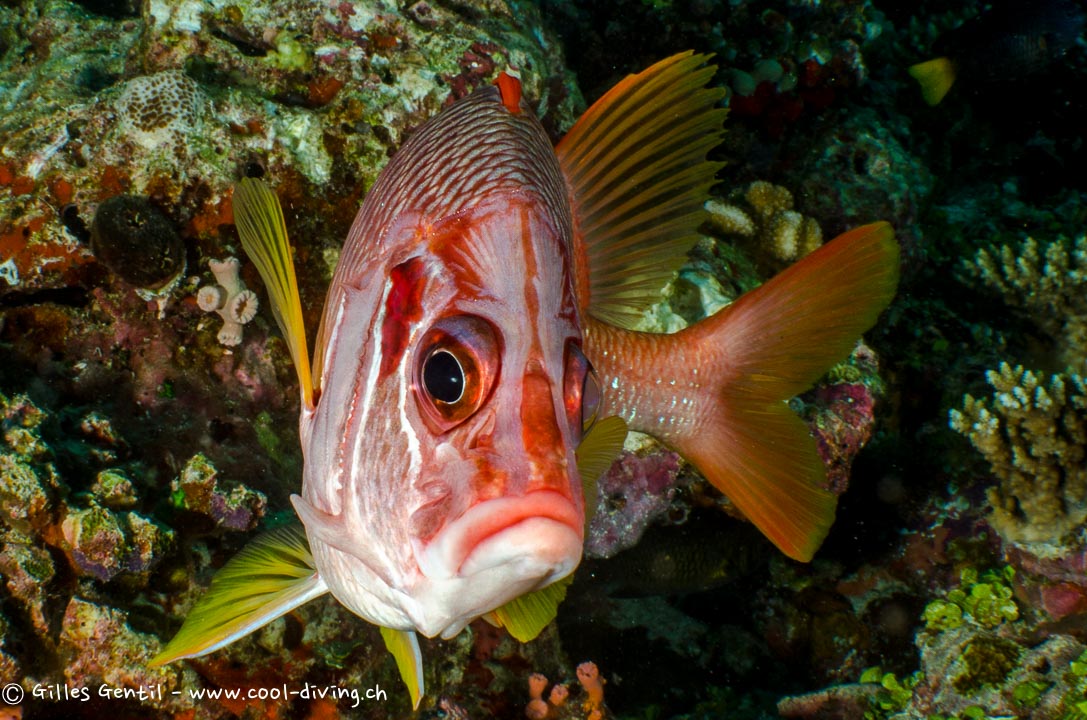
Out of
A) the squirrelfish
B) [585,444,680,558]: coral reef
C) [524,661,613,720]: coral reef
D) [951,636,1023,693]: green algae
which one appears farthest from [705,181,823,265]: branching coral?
[524,661,613,720]: coral reef

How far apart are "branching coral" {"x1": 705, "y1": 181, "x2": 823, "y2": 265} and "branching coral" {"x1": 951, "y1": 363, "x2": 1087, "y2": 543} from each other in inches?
65.3

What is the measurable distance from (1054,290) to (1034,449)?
198 cm

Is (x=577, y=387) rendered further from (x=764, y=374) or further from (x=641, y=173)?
(x=764, y=374)

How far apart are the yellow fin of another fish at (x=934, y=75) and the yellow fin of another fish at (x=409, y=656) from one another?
9.30 m

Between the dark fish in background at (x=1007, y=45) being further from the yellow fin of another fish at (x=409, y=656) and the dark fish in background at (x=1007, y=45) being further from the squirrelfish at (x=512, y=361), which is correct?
the yellow fin of another fish at (x=409, y=656)

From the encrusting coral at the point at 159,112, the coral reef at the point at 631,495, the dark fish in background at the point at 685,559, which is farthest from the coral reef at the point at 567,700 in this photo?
the encrusting coral at the point at 159,112

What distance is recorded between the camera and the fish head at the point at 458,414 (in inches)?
45.8

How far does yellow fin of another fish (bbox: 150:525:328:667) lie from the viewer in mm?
1994

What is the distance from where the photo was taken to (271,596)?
2070mm

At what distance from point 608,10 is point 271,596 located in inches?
260

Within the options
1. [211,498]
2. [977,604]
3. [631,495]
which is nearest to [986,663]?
[977,604]

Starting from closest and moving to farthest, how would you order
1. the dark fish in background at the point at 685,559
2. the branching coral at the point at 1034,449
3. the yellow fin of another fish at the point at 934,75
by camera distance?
the branching coral at the point at 1034,449
the dark fish in background at the point at 685,559
the yellow fin of another fish at the point at 934,75

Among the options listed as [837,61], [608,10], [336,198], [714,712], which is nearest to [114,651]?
[336,198]

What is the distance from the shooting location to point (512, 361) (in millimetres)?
1262
